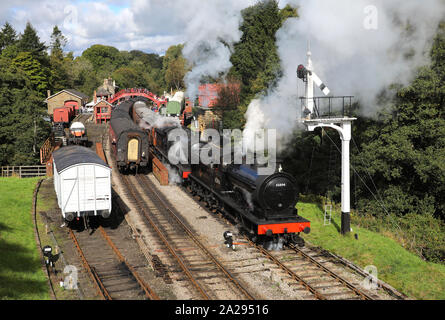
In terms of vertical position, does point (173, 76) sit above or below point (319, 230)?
above

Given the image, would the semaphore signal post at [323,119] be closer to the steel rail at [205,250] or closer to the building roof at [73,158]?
the steel rail at [205,250]

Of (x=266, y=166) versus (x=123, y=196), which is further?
(x=123, y=196)

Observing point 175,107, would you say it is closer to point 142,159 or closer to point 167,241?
point 142,159

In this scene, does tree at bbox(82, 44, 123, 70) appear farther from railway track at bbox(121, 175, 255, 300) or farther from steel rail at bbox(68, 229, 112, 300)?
steel rail at bbox(68, 229, 112, 300)

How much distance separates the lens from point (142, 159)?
27547mm

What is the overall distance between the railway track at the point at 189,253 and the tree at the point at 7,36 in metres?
63.8

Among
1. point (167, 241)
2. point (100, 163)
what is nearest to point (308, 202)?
point (167, 241)

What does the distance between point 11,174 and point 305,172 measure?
77.6ft

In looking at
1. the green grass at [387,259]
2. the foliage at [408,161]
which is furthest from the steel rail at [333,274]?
the foliage at [408,161]

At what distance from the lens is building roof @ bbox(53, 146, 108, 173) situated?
56.7 feet

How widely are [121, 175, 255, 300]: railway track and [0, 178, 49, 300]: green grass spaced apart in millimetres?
4401

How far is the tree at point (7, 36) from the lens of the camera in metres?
73.5

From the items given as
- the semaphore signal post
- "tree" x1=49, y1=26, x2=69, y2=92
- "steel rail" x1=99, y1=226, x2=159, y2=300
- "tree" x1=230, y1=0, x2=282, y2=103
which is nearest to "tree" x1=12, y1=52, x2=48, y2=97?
"tree" x1=49, y1=26, x2=69, y2=92

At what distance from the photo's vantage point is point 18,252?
1475 centimetres
